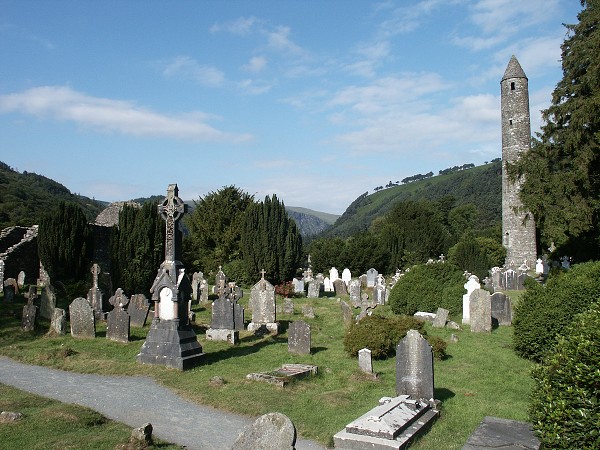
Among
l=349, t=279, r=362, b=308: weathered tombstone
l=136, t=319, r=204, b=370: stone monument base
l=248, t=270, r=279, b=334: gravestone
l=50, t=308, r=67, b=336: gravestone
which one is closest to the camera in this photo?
l=136, t=319, r=204, b=370: stone monument base

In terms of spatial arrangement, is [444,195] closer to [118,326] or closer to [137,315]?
[137,315]

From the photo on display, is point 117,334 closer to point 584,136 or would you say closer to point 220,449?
point 220,449

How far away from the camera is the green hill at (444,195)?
4272 inches

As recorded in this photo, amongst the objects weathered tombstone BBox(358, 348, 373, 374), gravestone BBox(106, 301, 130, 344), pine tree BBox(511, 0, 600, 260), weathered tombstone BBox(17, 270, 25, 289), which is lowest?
weathered tombstone BBox(358, 348, 373, 374)

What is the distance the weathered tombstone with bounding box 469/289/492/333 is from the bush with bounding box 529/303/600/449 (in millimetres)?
10310

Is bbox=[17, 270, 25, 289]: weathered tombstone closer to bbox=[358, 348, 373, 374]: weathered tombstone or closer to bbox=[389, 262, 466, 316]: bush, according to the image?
bbox=[389, 262, 466, 316]: bush

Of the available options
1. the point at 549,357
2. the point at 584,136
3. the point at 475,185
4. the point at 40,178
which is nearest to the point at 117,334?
the point at 549,357

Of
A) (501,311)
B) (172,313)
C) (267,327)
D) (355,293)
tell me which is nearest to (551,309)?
(501,311)

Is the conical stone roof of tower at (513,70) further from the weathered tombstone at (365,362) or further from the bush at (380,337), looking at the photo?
the weathered tombstone at (365,362)

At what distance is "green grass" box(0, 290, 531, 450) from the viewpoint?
25.2 feet

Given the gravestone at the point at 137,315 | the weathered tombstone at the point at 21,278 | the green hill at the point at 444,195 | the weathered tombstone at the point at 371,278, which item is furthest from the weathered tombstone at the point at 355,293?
the green hill at the point at 444,195

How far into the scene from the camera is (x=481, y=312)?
15.2 metres

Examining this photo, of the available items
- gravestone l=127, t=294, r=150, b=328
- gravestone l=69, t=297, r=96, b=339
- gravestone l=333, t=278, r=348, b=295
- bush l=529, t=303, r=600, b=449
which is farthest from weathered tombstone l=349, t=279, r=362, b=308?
bush l=529, t=303, r=600, b=449

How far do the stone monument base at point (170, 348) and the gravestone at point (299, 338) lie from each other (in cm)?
231
